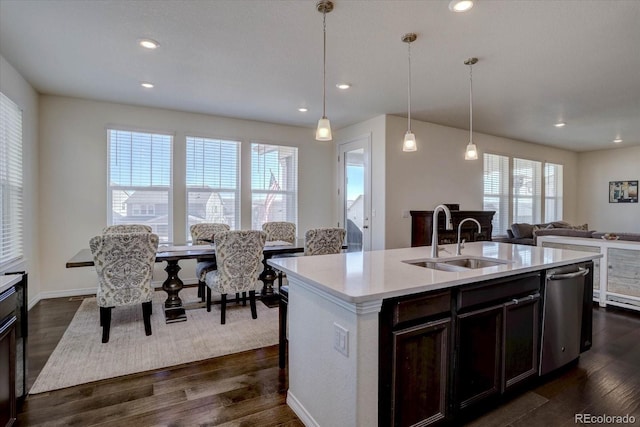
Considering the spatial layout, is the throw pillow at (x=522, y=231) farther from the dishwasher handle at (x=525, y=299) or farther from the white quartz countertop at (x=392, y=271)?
the dishwasher handle at (x=525, y=299)

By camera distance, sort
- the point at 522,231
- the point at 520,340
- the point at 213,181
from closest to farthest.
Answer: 1. the point at 520,340
2. the point at 213,181
3. the point at 522,231

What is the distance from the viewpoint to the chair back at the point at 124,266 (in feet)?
9.47

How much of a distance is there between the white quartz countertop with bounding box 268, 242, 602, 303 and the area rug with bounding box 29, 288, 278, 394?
134cm

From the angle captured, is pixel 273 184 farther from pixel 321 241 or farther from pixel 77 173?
pixel 77 173

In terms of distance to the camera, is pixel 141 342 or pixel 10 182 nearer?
pixel 141 342

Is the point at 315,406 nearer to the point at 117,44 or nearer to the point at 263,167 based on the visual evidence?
the point at 117,44

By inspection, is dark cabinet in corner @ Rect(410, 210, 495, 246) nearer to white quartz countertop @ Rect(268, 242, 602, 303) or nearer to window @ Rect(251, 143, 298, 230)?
window @ Rect(251, 143, 298, 230)

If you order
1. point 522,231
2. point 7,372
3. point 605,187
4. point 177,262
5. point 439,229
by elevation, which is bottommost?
point 7,372

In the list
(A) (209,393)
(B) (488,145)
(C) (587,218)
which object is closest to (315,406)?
(A) (209,393)

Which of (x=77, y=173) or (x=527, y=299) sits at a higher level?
(x=77, y=173)

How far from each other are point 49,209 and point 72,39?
2.56 m

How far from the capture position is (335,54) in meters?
3.12

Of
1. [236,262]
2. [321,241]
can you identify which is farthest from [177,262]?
[321,241]

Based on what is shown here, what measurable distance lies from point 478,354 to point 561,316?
94 cm
